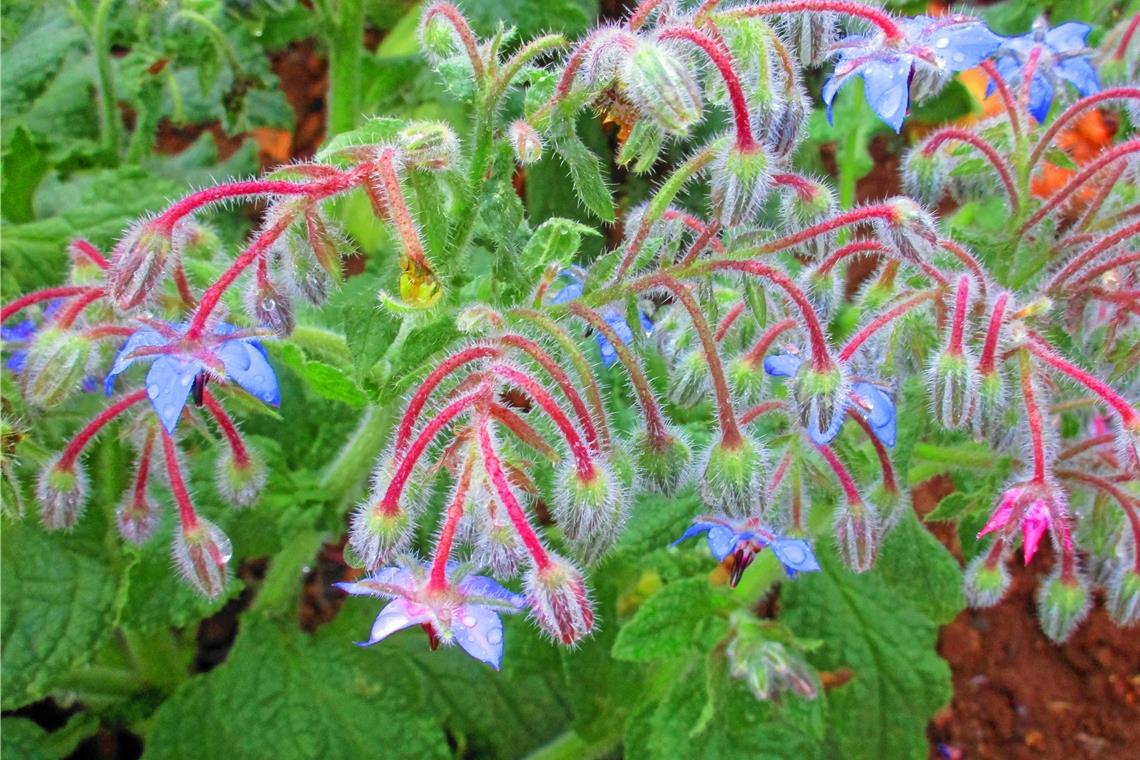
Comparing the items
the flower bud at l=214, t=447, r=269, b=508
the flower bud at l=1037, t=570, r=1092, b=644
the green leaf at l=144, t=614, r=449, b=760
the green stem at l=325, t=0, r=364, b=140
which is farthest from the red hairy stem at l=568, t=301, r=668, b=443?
the green stem at l=325, t=0, r=364, b=140

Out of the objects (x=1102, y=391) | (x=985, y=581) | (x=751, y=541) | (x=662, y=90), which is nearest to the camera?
(x=662, y=90)

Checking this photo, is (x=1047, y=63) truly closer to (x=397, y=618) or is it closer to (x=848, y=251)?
(x=848, y=251)

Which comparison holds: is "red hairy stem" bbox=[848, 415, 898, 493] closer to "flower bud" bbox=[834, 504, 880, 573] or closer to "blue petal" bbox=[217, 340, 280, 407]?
"flower bud" bbox=[834, 504, 880, 573]

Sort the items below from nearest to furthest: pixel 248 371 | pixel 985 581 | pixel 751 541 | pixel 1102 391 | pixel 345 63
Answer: pixel 248 371 → pixel 1102 391 → pixel 751 541 → pixel 985 581 → pixel 345 63

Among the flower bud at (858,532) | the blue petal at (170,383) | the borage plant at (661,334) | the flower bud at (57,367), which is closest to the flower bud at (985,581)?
the borage plant at (661,334)

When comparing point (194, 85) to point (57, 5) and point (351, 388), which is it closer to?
point (57, 5)

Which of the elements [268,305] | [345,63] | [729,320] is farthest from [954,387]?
[345,63]

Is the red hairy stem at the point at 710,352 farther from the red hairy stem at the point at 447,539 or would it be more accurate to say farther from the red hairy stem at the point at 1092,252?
the red hairy stem at the point at 1092,252

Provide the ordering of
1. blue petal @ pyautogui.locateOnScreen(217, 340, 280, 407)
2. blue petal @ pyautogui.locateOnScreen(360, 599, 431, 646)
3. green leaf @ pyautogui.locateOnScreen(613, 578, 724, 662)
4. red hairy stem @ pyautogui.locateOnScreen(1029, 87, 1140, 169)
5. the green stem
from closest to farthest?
1. blue petal @ pyautogui.locateOnScreen(360, 599, 431, 646)
2. blue petal @ pyautogui.locateOnScreen(217, 340, 280, 407)
3. red hairy stem @ pyautogui.locateOnScreen(1029, 87, 1140, 169)
4. green leaf @ pyautogui.locateOnScreen(613, 578, 724, 662)
5. the green stem
